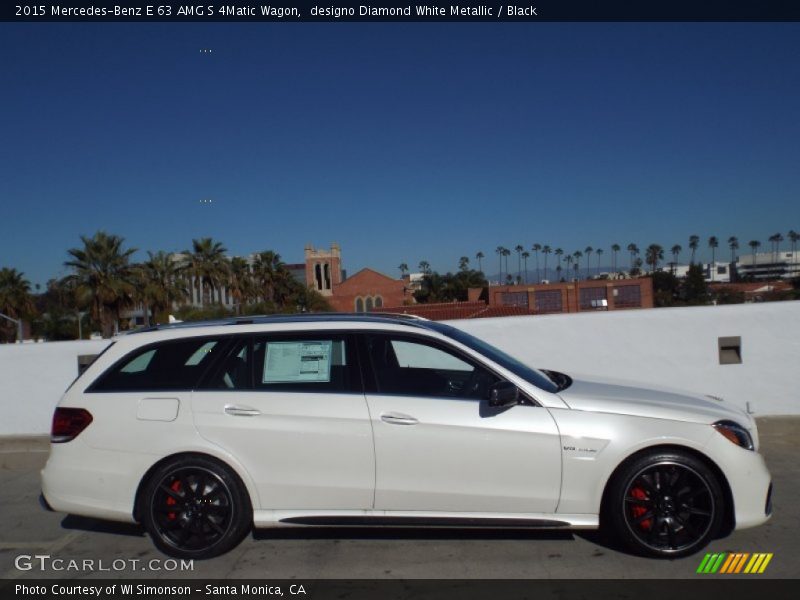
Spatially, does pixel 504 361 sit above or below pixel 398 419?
above

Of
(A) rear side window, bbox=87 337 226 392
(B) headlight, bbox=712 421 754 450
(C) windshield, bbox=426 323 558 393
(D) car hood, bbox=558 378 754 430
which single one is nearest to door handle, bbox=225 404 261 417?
(A) rear side window, bbox=87 337 226 392

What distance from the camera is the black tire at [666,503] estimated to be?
439 centimetres

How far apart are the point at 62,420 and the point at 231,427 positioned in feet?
3.97

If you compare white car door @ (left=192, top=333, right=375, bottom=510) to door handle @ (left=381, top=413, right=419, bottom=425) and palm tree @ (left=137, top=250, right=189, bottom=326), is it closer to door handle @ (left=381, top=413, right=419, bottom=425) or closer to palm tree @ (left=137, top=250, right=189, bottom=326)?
door handle @ (left=381, top=413, right=419, bottom=425)

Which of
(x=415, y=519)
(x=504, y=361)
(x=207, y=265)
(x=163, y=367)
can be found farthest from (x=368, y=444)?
(x=207, y=265)

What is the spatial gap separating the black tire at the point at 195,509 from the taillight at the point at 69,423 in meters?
0.63

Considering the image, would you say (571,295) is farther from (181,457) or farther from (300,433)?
(181,457)

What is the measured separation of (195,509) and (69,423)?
1.06m

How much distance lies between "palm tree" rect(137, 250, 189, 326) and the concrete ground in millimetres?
35457

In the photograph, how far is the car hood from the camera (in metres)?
4.45

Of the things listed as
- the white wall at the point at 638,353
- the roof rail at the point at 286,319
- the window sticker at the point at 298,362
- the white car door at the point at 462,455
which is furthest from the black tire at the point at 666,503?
the white wall at the point at 638,353

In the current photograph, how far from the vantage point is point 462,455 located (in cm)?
445

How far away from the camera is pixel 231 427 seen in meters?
4.62

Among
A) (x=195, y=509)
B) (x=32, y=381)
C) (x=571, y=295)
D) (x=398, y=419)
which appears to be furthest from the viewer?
(x=571, y=295)
